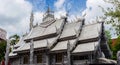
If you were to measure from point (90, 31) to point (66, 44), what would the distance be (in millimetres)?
3280

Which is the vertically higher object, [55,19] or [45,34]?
[55,19]

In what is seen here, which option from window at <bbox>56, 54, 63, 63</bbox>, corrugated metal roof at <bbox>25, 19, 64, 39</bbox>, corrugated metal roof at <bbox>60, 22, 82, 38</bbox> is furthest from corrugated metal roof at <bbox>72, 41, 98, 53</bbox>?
corrugated metal roof at <bbox>25, 19, 64, 39</bbox>

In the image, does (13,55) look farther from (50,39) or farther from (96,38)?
(96,38)

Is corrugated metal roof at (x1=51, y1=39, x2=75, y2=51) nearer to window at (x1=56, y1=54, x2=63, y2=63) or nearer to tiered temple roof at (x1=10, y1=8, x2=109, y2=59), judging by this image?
tiered temple roof at (x1=10, y1=8, x2=109, y2=59)

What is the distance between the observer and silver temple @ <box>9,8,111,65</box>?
26.9 meters

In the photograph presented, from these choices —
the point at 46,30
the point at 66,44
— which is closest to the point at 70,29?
the point at 66,44

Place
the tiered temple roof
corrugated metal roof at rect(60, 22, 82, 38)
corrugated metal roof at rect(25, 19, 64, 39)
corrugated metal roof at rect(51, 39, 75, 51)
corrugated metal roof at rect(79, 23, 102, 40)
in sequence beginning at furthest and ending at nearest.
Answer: corrugated metal roof at rect(25, 19, 64, 39), corrugated metal roof at rect(60, 22, 82, 38), corrugated metal roof at rect(51, 39, 75, 51), corrugated metal roof at rect(79, 23, 102, 40), the tiered temple roof

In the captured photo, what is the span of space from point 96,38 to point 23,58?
1193 centimetres

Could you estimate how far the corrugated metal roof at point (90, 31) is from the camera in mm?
27612

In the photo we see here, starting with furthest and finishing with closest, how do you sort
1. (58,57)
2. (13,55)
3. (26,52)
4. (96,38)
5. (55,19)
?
(13,55)
(55,19)
(26,52)
(58,57)
(96,38)

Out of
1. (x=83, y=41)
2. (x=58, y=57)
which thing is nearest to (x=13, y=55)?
(x=58, y=57)

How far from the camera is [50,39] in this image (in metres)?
31.5

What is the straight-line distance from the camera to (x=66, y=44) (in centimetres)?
2895

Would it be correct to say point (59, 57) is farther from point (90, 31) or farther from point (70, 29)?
point (90, 31)
